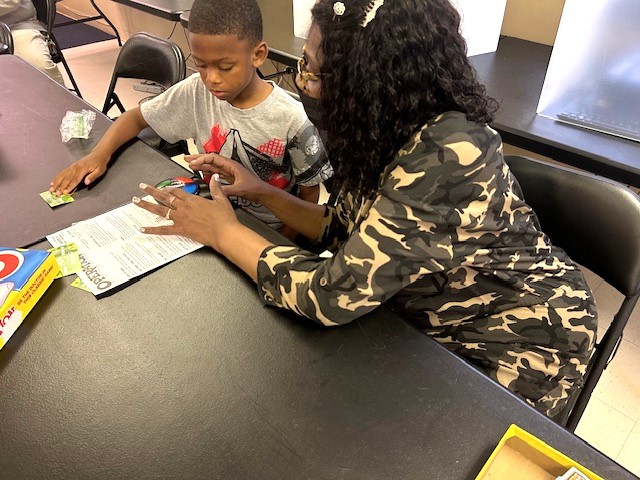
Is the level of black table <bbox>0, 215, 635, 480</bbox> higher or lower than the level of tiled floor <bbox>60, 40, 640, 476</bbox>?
higher

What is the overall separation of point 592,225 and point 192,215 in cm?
76

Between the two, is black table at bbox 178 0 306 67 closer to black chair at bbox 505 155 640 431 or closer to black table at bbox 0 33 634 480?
black chair at bbox 505 155 640 431

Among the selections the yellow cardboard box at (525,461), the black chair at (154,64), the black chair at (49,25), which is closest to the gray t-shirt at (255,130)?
the black chair at (154,64)

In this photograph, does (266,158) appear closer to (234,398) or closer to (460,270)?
(460,270)

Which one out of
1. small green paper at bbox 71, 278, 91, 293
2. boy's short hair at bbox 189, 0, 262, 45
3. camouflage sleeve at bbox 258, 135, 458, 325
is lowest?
small green paper at bbox 71, 278, 91, 293

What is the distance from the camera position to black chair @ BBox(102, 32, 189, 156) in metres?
1.61

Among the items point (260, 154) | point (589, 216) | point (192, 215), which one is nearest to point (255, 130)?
point (260, 154)

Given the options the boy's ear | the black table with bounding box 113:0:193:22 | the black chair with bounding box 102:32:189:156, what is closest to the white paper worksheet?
the boy's ear

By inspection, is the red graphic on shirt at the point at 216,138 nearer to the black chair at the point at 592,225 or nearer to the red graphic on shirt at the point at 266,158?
the red graphic on shirt at the point at 266,158

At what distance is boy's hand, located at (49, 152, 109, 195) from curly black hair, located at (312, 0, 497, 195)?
602 mm

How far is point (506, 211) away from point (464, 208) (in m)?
0.12

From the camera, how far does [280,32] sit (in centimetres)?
208

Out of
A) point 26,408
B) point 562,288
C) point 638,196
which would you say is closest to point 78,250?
point 26,408

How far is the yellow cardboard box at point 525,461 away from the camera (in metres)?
0.54
